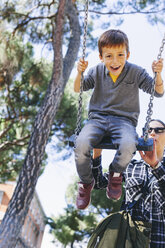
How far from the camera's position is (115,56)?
1.75 metres

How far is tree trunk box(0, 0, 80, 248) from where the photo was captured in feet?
14.0

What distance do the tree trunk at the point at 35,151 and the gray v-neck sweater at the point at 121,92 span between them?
3.04 meters

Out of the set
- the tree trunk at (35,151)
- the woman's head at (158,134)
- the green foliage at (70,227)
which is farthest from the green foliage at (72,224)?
the woman's head at (158,134)

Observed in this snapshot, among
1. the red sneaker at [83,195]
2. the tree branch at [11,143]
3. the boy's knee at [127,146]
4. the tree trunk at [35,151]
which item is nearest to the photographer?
the boy's knee at [127,146]

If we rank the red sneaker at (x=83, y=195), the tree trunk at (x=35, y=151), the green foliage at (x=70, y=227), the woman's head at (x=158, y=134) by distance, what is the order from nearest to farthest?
the red sneaker at (x=83, y=195) < the woman's head at (x=158, y=134) < the tree trunk at (x=35, y=151) < the green foliage at (x=70, y=227)

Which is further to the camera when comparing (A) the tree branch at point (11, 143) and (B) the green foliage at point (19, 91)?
(A) the tree branch at point (11, 143)

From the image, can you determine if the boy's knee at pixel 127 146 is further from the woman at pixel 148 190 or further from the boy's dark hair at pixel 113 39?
the boy's dark hair at pixel 113 39

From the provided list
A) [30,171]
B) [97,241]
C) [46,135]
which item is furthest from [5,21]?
[97,241]

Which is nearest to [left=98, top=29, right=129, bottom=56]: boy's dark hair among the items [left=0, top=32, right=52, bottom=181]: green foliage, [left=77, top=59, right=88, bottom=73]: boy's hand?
[left=77, top=59, right=88, bottom=73]: boy's hand

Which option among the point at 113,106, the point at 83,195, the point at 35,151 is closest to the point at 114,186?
the point at 83,195

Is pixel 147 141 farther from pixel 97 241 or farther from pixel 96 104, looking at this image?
pixel 97 241

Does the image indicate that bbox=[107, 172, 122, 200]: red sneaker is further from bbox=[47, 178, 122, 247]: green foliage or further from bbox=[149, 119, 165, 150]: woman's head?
bbox=[47, 178, 122, 247]: green foliage

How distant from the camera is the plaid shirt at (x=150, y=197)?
177 centimetres

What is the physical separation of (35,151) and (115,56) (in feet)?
11.2
